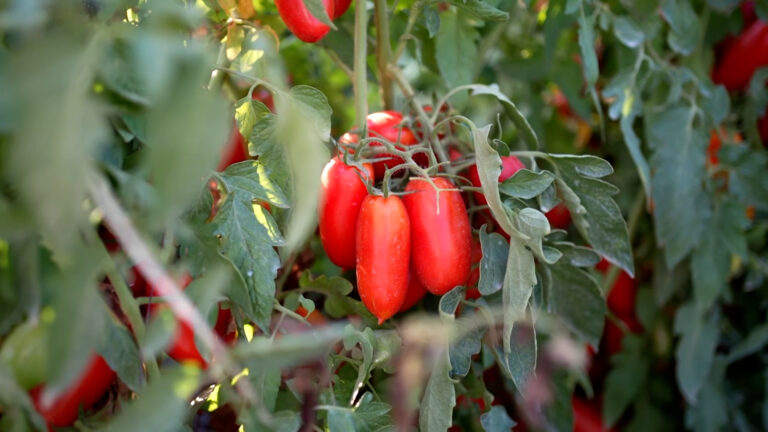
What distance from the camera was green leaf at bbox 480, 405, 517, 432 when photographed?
0.47 m

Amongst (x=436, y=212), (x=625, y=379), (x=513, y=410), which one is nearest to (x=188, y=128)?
(x=436, y=212)

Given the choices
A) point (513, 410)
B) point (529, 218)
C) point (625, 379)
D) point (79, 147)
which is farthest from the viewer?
point (625, 379)

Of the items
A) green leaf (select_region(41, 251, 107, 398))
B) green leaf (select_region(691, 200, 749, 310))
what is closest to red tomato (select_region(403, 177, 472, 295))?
green leaf (select_region(41, 251, 107, 398))

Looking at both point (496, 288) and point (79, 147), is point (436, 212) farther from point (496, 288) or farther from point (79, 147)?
point (79, 147)

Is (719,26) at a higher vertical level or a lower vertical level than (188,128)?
lower

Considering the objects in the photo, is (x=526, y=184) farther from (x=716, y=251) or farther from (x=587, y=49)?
(x=716, y=251)

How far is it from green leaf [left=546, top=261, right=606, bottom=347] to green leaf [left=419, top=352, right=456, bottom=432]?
0.11 meters

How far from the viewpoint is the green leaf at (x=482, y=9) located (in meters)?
0.48

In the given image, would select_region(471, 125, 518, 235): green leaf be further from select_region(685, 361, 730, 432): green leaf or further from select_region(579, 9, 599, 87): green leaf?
select_region(685, 361, 730, 432): green leaf

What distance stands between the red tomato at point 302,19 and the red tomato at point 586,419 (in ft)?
1.62

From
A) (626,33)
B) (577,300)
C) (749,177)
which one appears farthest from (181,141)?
(749,177)

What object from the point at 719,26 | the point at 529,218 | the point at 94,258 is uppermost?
the point at 94,258

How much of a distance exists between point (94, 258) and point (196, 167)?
0.06m

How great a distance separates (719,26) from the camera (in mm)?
791
